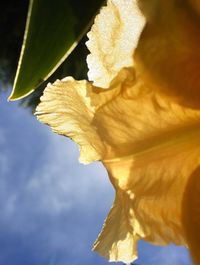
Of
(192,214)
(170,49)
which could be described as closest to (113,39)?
(170,49)

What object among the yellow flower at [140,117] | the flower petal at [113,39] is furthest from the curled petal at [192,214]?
the flower petal at [113,39]

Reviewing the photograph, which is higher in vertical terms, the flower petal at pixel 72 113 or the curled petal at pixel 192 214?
the flower petal at pixel 72 113

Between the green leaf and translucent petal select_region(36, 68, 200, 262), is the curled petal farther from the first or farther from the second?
the green leaf

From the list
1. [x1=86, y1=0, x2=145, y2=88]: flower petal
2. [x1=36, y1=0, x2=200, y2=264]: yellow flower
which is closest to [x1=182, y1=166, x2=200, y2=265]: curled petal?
[x1=36, y1=0, x2=200, y2=264]: yellow flower

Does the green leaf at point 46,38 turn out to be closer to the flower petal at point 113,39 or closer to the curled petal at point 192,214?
the flower petal at point 113,39

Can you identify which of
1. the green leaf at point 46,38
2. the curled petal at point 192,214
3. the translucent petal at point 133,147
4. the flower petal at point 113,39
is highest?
the green leaf at point 46,38

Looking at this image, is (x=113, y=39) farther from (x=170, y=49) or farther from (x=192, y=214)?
(x=192, y=214)
